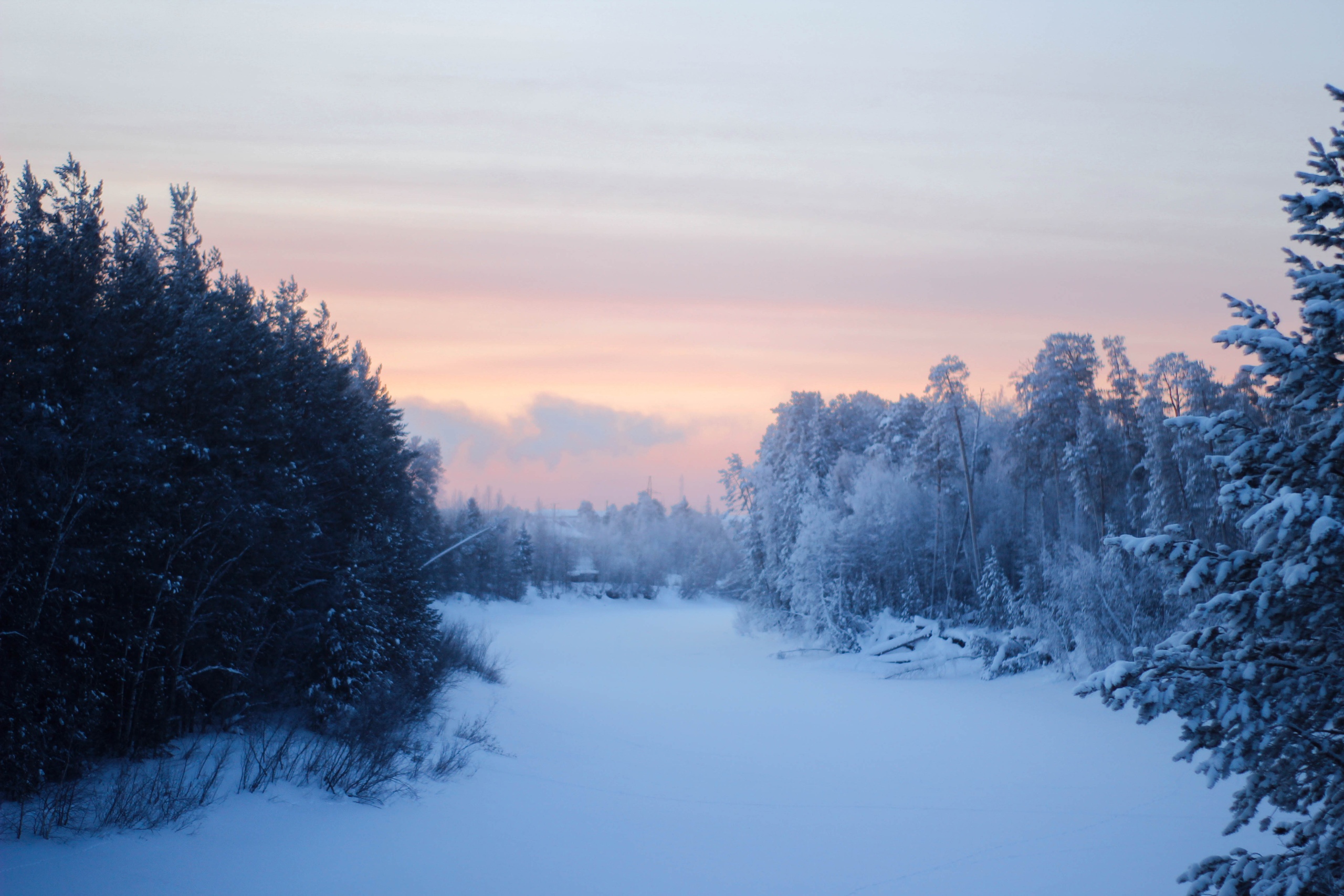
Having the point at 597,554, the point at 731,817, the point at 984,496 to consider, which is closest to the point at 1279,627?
the point at 731,817

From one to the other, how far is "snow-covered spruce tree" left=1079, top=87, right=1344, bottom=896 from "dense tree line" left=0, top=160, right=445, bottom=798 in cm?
983

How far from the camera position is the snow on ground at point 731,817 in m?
8.79

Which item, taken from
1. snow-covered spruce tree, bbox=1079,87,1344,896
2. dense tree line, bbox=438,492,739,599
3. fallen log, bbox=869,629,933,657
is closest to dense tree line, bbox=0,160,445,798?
snow-covered spruce tree, bbox=1079,87,1344,896

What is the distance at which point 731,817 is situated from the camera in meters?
13.3

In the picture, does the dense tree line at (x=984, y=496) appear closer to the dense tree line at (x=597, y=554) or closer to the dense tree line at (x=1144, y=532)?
the dense tree line at (x=1144, y=532)

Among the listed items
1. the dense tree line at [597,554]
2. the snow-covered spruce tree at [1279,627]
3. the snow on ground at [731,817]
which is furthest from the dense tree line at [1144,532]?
the dense tree line at [597,554]

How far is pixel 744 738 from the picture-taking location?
2031 centimetres

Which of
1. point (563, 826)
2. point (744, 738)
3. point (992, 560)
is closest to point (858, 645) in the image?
point (992, 560)

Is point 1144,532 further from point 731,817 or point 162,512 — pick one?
point 162,512

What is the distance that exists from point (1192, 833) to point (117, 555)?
15393mm

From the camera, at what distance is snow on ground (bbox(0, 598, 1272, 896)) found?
879 cm

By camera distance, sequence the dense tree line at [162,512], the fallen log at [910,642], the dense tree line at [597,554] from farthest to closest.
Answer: the dense tree line at [597,554] → the fallen log at [910,642] → the dense tree line at [162,512]

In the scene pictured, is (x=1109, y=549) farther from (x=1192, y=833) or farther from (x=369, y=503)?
(x=369, y=503)

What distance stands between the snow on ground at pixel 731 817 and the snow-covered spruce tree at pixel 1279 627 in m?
5.47
